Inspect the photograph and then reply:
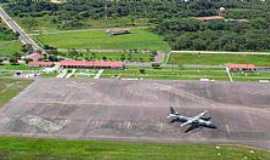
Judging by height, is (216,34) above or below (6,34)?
below

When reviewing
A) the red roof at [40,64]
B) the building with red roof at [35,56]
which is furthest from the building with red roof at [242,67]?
the building with red roof at [35,56]

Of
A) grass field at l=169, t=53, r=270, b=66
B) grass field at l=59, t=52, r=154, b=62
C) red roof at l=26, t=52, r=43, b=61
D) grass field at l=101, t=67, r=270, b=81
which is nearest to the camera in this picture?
grass field at l=101, t=67, r=270, b=81

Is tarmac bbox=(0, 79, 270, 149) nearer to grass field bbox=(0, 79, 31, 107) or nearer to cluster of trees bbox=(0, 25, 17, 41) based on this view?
grass field bbox=(0, 79, 31, 107)

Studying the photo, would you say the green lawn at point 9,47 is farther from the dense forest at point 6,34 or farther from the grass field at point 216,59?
the grass field at point 216,59

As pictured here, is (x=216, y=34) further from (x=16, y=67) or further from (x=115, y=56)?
(x=16, y=67)

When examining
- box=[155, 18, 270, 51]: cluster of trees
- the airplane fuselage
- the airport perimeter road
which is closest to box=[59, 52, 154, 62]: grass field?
box=[155, 18, 270, 51]: cluster of trees

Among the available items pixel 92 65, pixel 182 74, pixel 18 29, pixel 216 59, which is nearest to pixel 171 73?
pixel 182 74
